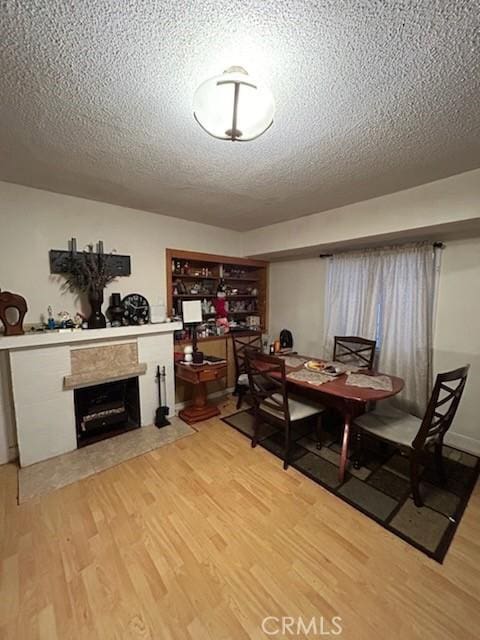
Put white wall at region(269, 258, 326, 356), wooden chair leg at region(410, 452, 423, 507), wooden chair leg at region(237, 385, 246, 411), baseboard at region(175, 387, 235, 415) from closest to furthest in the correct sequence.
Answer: wooden chair leg at region(410, 452, 423, 507) → baseboard at region(175, 387, 235, 415) → wooden chair leg at region(237, 385, 246, 411) → white wall at region(269, 258, 326, 356)

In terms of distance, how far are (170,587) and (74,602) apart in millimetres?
456

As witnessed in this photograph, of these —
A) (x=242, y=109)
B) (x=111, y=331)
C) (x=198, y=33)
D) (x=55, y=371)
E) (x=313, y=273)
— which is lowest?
(x=55, y=371)

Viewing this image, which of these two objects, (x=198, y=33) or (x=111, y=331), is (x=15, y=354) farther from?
(x=198, y=33)

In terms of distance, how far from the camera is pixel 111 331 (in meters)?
2.60

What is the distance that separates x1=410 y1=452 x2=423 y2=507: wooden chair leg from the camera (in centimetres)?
175

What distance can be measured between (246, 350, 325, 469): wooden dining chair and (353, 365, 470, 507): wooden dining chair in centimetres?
45

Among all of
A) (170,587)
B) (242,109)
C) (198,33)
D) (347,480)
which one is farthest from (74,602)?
(198,33)

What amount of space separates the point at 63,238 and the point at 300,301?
3043 millimetres

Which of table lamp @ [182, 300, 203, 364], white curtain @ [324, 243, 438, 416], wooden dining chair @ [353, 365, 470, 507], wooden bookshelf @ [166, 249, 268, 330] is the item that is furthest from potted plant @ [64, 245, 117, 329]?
white curtain @ [324, 243, 438, 416]

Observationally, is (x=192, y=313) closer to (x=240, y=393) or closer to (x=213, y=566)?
(x=240, y=393)

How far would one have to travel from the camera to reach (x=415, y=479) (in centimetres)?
177

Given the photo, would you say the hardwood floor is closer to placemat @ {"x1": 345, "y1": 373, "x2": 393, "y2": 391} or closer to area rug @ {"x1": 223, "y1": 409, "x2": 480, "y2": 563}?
area rug @ {"x1": 223, "y1": 409, "x2": 480, "y2": 563}

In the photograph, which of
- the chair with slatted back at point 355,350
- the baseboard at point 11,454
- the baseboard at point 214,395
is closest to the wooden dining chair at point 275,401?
the chair with slatted back at point 355,350

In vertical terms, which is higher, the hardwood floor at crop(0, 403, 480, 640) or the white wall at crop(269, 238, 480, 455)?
the white wall at crop(269, 238, 480, 455)
